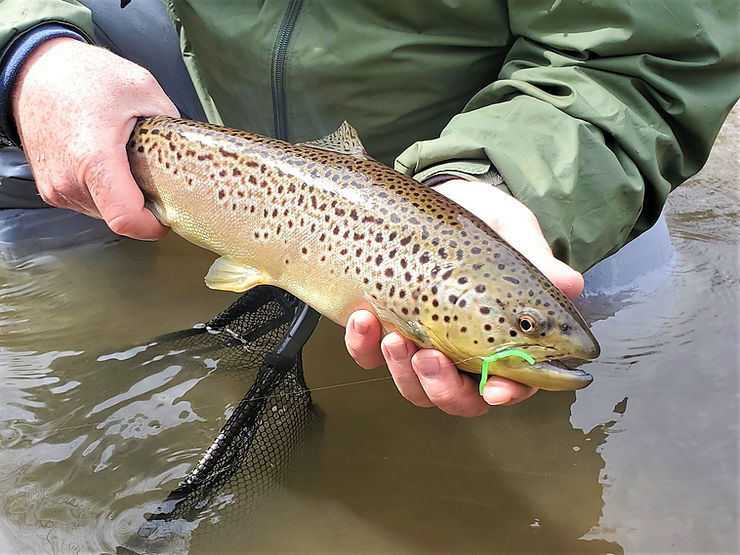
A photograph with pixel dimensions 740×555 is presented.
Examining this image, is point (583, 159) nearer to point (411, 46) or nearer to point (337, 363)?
point (411, 46)

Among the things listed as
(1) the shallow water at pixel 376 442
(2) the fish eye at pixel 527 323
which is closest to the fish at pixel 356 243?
(2) the fish eye at pixel 527 323

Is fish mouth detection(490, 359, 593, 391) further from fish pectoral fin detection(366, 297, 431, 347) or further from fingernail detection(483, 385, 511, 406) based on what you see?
fish pectoral fin detection(366, 297, 431, 347)

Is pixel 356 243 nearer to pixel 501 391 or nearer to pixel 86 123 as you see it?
pixel 501 391

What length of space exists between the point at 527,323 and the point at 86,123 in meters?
1.04

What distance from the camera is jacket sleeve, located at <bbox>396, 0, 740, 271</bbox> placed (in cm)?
157

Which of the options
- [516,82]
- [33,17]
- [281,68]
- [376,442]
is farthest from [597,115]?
[33,17]

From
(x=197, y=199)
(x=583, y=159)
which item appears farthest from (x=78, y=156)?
(x=583, y=159)

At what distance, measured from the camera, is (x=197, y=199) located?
1594 mm

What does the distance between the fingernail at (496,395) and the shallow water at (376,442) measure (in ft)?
1.71

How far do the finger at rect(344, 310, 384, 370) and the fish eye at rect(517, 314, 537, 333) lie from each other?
28cm

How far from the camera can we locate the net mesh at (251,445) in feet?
5.32

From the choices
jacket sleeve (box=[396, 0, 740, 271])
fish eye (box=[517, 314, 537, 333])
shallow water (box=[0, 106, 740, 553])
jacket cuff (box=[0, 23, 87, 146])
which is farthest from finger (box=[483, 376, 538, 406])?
jacket cuff (box=[0, 23, 87, 146])

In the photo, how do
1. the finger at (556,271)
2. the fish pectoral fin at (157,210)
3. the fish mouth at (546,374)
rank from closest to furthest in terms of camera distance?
the fish mouth at (546,374)
the finger at (556,271)
the fish pectoral fin at (157,210)

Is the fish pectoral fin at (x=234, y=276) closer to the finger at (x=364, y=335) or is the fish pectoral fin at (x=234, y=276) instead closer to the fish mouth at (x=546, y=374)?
the finger at (x=364, y=335)
